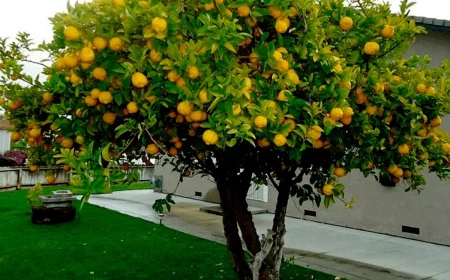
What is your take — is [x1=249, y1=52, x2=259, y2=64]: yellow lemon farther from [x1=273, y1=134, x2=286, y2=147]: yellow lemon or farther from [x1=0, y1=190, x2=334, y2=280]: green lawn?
[x1=0, y1=190, x2=334, y2=280]: green lawn

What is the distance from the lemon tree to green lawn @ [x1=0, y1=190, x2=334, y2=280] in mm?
3730

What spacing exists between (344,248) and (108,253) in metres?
4.49

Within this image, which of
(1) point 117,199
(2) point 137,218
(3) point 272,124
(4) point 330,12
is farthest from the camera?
(1) point 117,199

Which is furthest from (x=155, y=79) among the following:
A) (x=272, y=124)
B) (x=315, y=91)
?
(x=315, y=91)

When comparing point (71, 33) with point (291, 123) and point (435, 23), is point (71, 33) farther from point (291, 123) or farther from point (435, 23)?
point (435, 23)

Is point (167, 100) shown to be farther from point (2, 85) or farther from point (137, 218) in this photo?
point (137, 218)

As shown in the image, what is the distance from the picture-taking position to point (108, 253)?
8.09m

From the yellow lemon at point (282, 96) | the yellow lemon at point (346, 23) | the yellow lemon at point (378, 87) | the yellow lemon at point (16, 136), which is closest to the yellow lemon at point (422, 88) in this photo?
the yellow lemon at point (378, 87)

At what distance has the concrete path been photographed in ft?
24.6

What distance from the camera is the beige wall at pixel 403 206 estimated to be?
31.3 feet

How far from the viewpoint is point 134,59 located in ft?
8.32

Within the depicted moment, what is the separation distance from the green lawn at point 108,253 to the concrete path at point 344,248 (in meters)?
0.71

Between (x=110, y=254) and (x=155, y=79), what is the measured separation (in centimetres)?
613

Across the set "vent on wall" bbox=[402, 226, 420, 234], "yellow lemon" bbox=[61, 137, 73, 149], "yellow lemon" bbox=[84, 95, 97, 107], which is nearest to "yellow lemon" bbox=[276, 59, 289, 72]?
"yellow lemon" bbox=[84, 95, 97, 107]
